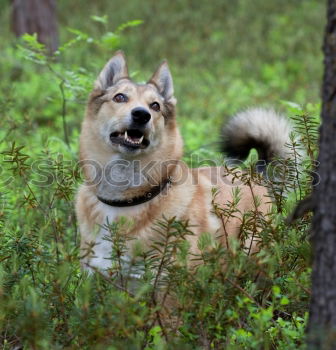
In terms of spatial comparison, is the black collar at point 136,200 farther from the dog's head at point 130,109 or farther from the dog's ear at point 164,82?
the dog's ear at point 164,82

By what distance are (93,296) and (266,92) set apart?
856 cm

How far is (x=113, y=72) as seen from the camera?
4.36 metres

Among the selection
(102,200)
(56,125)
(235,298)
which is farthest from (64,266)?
(56,125)

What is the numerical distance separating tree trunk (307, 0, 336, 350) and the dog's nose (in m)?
1.84

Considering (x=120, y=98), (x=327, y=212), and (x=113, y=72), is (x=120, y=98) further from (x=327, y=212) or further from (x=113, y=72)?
(x=327, y=212)

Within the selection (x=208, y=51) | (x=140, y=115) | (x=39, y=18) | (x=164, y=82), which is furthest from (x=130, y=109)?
(x=208, y=51)

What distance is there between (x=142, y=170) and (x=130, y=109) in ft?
1.40

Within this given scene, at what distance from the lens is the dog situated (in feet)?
12.3

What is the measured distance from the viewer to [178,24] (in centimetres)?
1396

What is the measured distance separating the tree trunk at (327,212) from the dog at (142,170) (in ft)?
4.31

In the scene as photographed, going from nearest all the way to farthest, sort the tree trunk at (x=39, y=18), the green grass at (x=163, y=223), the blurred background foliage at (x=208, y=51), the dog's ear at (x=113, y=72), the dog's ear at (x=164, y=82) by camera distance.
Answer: the green grass at (x=163, y=223) → the dog's ear at (x=113, y=72) → the dog's ear at (x=164, y=82) → the blurred background foliage at (x=208, y=51) → the tree trunk at (x=39, y=18)

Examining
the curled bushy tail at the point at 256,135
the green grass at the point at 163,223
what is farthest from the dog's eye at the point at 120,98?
the curled bushy tail at the point at 256,135

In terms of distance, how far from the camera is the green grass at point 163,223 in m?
2.46

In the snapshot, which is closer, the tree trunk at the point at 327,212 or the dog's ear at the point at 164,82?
the tree trunk at the point at 327,212
